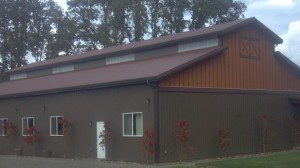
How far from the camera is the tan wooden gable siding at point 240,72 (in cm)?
2539

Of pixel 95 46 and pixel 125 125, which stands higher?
pixel 95 46

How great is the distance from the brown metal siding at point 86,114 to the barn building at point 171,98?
0.05m

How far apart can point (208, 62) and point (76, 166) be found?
806 centimetres

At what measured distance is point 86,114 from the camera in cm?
2764

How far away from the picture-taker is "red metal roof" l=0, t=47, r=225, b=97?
24.8 meters

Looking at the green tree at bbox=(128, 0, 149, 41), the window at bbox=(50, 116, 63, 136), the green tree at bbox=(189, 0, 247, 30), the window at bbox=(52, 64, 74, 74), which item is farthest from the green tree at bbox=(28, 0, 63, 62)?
the window at bbox=(50, 116, 63, 136)


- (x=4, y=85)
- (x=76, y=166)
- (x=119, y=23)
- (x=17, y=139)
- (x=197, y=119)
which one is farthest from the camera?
(x=119, y=23)

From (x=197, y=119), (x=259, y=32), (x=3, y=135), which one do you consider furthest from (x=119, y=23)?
(x=197, y=119)

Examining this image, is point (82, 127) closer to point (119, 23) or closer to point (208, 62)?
point (208, 62)

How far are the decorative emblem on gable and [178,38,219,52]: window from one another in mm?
1513

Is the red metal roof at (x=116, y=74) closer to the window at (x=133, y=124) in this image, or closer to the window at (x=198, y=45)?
the window at (x=198, y=45)

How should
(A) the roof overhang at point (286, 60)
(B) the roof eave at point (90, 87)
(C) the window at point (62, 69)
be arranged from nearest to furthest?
(B) the roof eave at point (90, 87) < (A) the roof overhang at point (286, 60) < (C) the window at point (62, 69)

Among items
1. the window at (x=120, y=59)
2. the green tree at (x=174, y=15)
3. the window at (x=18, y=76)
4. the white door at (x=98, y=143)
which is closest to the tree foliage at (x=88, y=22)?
the green tree at (x=174, y=15)

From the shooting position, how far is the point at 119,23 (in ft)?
194
